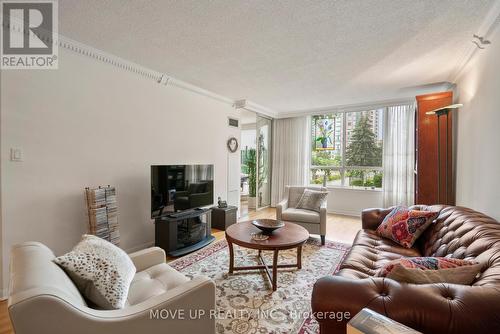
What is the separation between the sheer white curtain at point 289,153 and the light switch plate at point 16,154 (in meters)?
4.78

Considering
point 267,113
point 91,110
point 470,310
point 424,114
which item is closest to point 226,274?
point 470,310

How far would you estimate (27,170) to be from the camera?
2.22 m

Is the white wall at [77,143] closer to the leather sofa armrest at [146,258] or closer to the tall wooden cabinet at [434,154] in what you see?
the leather sofa armrest at [146,258]

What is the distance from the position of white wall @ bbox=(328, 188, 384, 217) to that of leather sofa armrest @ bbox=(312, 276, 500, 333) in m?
4.33

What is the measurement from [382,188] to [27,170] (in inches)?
218

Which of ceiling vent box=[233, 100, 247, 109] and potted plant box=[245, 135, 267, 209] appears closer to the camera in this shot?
ceiling vent box=[233, 100, 247, 109]

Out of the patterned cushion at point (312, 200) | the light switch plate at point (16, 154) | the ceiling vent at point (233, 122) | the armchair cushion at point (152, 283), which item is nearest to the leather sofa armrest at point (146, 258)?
the armchair cushion at point (152, 283)

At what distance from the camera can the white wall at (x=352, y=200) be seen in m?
5.02

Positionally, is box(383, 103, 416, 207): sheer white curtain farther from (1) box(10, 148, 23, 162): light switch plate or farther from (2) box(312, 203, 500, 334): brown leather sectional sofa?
(1) box(10, 148, 23, 162): light switch plate

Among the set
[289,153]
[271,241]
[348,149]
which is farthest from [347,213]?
[271,241]

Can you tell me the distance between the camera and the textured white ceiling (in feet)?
6.28

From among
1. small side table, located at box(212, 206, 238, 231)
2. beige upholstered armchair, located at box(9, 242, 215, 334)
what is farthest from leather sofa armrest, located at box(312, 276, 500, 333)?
small side table, located at box(212, 206, 238, 231)

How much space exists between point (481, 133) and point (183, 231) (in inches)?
142

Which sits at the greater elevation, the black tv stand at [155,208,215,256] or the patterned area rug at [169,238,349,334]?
the black tv stand at [155,208,215,256]
